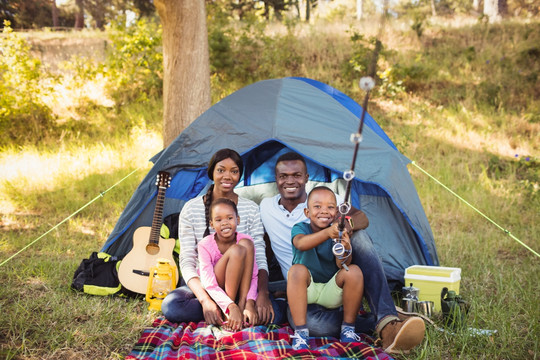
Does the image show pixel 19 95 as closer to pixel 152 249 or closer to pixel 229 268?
pixel 152 249

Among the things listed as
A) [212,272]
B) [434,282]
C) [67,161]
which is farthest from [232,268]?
[67,161]

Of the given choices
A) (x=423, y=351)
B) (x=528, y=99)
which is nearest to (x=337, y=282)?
(x=423, y=351)

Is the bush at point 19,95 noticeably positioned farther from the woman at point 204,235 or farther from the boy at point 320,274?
the boy at point 320,274

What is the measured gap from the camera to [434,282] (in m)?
2.92

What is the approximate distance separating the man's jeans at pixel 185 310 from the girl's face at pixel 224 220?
0.44 meters

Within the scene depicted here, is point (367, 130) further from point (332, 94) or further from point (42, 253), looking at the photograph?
point (42, 253)

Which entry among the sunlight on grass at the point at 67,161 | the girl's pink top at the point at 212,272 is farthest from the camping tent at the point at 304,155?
the sunlight on grass at the point at 67,161

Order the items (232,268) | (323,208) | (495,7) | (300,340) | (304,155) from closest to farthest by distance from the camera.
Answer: (300,340) < (323,208) < (232,268) < (304,155) < (495,7)

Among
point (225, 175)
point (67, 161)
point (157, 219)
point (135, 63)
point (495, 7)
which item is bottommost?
point (157, 219)

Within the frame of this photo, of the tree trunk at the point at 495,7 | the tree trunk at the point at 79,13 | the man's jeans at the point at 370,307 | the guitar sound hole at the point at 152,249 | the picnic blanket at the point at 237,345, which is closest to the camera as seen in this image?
the picnic blanket at the point at 237,345

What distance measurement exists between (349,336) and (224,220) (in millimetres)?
970

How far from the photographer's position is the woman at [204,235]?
9.15 ft

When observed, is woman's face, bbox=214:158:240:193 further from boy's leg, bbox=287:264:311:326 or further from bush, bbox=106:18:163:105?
bush, bbox=106:18:163:105

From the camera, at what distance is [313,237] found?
8.30ft
